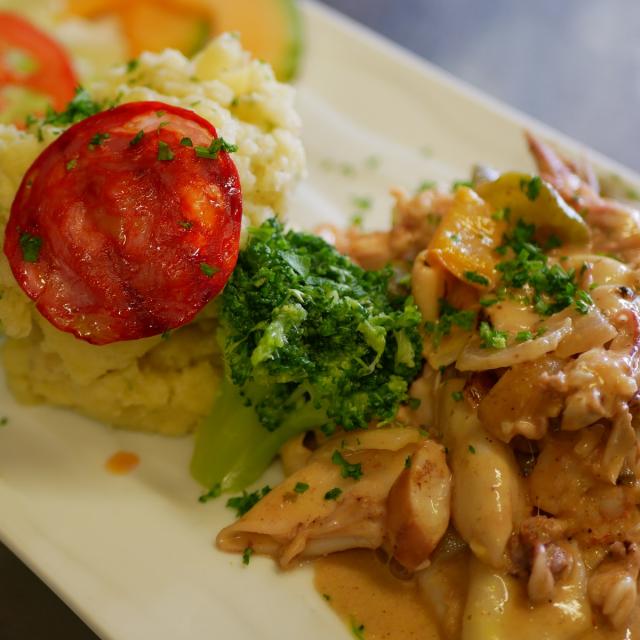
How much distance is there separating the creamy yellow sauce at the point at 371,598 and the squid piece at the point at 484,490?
12.6 inches

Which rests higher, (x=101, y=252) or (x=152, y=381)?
(x=101, y=252)

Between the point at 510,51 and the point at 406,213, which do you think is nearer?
the point at 406,213

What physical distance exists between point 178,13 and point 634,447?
4.01 meters

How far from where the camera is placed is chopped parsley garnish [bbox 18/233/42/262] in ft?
8.80

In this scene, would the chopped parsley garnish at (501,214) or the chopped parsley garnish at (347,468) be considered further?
the chopped parsley garnish at (501,214)

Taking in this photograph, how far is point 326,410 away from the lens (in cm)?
279

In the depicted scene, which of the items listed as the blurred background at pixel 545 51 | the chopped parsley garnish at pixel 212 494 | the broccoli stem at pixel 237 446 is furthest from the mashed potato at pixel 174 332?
the blurred background at pixel 545 51

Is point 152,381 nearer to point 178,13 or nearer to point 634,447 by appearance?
point 634,447

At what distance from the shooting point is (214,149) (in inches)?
107

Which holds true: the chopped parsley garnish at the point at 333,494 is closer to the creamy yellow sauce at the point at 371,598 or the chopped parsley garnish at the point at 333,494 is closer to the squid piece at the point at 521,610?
the creamy yellow sauce at the point at 371,598

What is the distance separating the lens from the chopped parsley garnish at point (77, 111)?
121 inches

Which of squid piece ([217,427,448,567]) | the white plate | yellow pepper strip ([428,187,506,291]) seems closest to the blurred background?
the white plate

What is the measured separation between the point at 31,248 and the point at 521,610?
2090mm

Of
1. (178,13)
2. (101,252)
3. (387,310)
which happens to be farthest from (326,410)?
(178,13)
